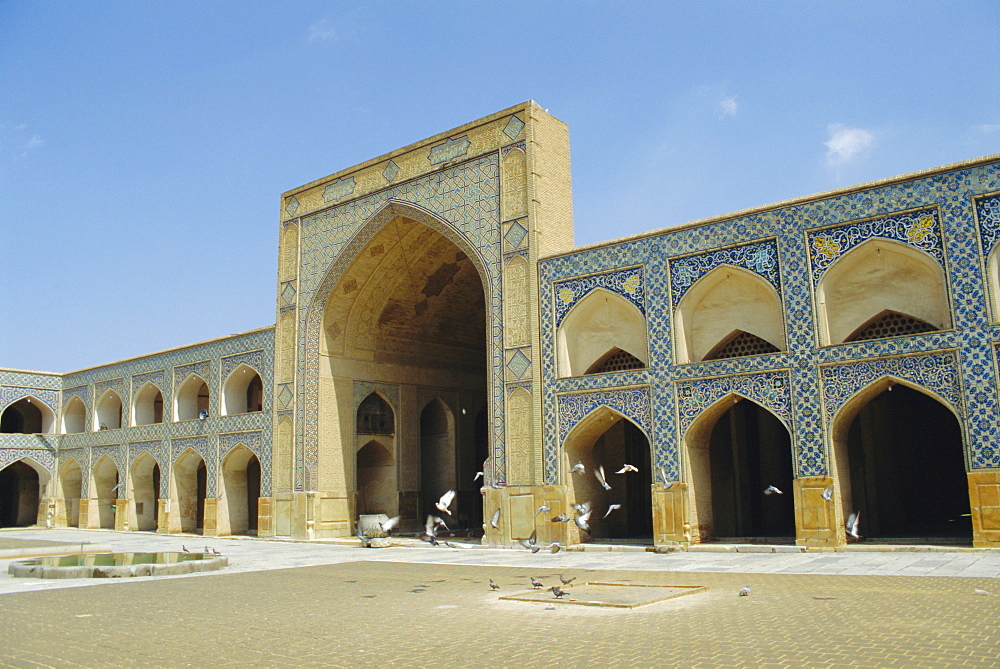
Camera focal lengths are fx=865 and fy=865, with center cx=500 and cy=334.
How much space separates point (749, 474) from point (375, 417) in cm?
788

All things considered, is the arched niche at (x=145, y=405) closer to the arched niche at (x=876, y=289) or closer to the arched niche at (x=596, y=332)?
the arched niche at (x=596, y=332)

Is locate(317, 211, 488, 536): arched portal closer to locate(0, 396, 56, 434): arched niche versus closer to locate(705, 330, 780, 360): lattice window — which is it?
locate(705, 330, 780, 360): lattice window

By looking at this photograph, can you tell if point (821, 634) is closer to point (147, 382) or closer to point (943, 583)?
point (943, 583)

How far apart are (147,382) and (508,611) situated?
60.4ft

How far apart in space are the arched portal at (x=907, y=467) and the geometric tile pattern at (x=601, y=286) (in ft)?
15.2

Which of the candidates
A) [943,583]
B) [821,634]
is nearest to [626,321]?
[943,583]

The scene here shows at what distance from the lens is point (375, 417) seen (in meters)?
18.8

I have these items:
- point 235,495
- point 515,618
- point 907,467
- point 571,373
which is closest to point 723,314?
point 571,373

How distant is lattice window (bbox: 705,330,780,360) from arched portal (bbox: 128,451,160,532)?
15.2 m

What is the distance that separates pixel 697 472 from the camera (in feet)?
41.5

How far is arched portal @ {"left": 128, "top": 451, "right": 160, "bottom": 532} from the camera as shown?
22.0 meters

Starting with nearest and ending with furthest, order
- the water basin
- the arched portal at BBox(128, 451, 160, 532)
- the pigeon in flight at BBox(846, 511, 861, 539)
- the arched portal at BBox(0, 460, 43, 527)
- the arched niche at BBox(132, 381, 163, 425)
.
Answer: the water basin < the pigeon in flight at BBox(846, 511, 861, 539) < the arched portal at BBox(128, 451, 160, 532) < the arched niche at BBox(132, 381, 163, 425) < the arched portal at BBox(0, 460, 43, 527)

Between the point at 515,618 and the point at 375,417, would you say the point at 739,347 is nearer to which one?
the point at 515,618

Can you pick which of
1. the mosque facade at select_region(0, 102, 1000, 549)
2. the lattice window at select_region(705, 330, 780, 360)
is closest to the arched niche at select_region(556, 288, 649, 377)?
the mosque facade at select_region(0, 102, 1000, 549)
